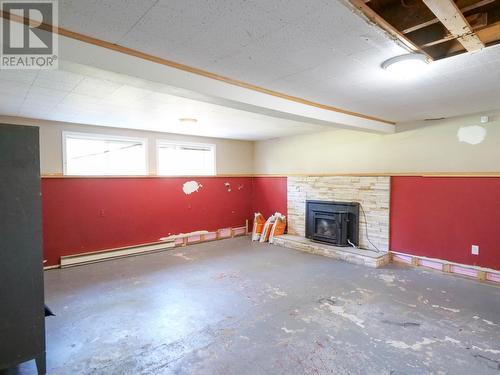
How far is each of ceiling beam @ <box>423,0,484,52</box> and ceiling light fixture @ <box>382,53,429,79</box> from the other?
0.26 meters

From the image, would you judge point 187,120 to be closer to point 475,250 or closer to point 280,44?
point 280,44

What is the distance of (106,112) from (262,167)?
3.81 metres

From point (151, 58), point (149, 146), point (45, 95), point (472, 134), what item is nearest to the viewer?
point (151, 58)

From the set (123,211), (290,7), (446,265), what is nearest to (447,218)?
(446,265)

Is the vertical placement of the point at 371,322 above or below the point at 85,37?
below

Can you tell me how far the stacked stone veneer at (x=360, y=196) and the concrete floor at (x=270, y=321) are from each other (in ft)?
2.24

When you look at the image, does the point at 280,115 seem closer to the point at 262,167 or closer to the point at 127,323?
the point at 127,323

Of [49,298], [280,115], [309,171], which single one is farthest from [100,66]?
[309,171]

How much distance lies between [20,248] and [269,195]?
17.0ft

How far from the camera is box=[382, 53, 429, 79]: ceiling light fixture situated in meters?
2.00

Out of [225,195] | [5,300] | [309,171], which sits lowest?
[5,300]

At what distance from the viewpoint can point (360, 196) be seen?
4938 mm

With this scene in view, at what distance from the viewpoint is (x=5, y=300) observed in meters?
1.83

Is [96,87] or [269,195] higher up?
[96,87]
